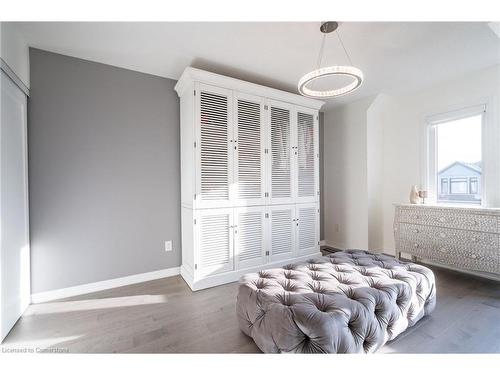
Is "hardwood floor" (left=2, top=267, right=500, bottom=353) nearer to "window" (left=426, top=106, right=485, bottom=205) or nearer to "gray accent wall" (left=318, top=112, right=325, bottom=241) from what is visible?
"window" (left=426, top=106, right=485, bottom=205)

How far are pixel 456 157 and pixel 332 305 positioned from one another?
295cm

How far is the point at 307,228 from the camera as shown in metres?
3.12

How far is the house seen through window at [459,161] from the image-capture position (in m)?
2.64

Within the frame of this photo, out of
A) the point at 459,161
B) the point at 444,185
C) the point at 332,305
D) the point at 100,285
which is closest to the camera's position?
the point at 332,305

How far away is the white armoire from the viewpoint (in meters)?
2.32

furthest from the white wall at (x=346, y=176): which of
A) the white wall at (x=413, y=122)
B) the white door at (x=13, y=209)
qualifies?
the white door at (x=13, y=209)

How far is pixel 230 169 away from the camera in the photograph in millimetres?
2469

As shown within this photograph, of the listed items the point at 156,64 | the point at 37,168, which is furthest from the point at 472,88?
the point at 37,168

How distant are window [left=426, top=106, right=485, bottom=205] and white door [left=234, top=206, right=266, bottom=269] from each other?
97.3 inches

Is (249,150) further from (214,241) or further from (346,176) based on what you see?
(346,176)

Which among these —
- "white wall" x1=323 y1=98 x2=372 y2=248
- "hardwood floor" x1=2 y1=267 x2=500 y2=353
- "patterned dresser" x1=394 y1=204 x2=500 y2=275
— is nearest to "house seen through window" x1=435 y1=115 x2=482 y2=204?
"patterned dresser" x1=394 y1=204 x2=500 y2=275

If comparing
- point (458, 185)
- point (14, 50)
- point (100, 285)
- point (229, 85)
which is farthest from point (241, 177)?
point (458, 185)

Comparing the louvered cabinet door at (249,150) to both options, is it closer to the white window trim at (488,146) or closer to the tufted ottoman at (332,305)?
the tufted ottoman at (332,305)
